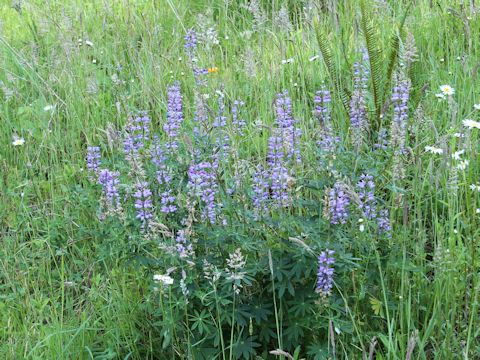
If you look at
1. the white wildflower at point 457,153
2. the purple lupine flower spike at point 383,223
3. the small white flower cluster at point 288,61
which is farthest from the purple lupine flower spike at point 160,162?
the small white flower cluster at point 288,61

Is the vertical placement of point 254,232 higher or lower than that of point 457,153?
lower

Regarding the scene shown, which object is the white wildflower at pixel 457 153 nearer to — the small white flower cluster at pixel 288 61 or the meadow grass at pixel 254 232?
the meadow grass at pixel 254 232

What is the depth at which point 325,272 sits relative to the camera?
1874 mm

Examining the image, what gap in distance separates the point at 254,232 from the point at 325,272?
336 mm

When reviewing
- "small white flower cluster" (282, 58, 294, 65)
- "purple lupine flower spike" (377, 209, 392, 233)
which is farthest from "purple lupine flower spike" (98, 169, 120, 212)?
"small white flower cluster" (282, 58, 294, 65)

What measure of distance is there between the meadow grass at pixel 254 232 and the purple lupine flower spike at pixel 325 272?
30 mm

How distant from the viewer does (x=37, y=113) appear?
3.60 m

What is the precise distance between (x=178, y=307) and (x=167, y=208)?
0.31 m

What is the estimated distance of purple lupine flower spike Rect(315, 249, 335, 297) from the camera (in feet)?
6.14

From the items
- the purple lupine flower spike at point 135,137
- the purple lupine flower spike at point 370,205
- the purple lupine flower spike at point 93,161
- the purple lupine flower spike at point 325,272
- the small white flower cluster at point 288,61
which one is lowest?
the purple lupine flower spike at point 325,272

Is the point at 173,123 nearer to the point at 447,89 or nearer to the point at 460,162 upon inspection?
the point at 460,162

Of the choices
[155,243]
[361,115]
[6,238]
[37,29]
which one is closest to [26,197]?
[6,238]

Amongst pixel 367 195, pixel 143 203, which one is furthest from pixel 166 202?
pixel 367 195

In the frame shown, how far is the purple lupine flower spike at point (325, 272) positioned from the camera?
73.7 inches
